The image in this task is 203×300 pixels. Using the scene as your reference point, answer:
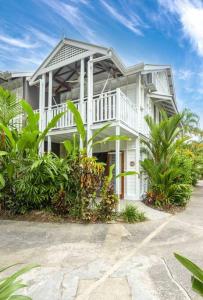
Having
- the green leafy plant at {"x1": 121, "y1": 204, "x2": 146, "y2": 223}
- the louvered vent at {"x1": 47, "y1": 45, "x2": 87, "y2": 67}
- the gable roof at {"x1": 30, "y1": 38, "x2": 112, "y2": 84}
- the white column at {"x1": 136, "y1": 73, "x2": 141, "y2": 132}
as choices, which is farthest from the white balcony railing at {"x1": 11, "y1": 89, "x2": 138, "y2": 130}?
the green leafy plant at {"x1": 121, "y1": 204, "x2": 146, "y2": 223}

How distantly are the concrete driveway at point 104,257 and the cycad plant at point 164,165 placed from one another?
233 cm

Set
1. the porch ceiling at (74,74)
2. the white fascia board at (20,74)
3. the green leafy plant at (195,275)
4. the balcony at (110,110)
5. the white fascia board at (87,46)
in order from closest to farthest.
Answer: the green leafy plant at (195,275)
the balcony at (110,110)
the white fascia board at (87,46)
the porch ceiling at (74,74)
the white fascia board at (20,74)

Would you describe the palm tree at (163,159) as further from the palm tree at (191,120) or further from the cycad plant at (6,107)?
the palm tree at (191,120)

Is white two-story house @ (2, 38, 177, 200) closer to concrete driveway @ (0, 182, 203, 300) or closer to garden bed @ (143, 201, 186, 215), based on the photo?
garden bed @ (143, 201, 186, 215)

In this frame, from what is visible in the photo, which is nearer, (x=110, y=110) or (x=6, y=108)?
(x=6, y=108)

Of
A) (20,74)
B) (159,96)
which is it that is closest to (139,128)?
(159,96)

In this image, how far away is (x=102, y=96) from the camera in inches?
374

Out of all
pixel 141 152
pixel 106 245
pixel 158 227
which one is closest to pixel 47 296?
pixel 106 245

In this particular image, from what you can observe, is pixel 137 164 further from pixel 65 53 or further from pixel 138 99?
pixel 65 53

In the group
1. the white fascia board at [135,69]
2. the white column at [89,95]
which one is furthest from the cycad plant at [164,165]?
the white column at [89,95]

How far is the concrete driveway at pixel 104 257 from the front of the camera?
136 inches

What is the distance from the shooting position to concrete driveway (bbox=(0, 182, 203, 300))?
3457mm

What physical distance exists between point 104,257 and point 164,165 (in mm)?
6243

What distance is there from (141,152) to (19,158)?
6573mm
